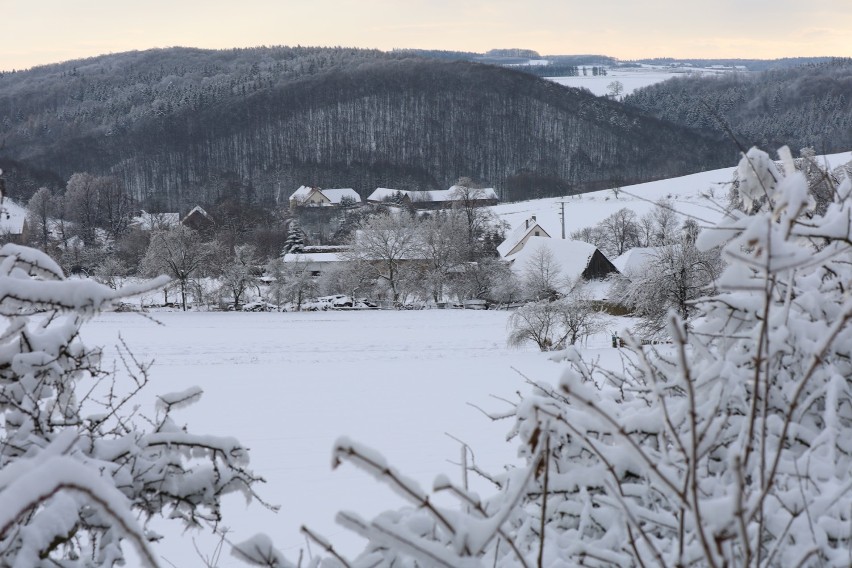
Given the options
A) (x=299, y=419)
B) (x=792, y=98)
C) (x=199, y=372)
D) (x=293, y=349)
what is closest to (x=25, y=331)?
(x=299, y=419)

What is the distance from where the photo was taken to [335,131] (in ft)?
378

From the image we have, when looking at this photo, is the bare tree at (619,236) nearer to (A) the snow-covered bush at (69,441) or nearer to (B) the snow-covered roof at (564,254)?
(B) the snow-covered roof at (564,254)

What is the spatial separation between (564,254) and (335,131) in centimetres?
8088

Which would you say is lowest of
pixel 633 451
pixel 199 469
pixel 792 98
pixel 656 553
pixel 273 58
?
pixel 199 469

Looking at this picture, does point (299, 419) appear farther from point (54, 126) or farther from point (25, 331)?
point (54, 126)

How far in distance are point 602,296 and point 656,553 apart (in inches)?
1510

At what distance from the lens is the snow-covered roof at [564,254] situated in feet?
132

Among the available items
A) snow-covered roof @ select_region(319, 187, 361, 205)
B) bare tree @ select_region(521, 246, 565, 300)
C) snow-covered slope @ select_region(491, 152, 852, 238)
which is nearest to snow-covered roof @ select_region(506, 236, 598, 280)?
bare tree @ select_region(521, 246, 565, 300)

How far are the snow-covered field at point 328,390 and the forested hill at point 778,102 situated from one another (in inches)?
2978

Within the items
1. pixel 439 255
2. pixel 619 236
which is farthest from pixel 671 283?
pixel 619 236

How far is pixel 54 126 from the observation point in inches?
4638

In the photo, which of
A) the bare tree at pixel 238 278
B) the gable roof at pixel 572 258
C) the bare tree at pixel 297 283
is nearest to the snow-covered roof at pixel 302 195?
the bare tree at pixel 297 283

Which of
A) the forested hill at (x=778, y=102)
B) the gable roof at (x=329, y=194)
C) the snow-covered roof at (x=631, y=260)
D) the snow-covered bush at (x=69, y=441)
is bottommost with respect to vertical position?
the snow-covered roof at (x=631, y=260)

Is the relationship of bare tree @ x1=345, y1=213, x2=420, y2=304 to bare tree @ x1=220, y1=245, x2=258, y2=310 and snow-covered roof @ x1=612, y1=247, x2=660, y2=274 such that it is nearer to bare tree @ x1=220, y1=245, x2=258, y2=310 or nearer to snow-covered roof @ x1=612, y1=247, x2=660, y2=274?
bare tree @ x1=220, y1=245, x2=258, y2=310
